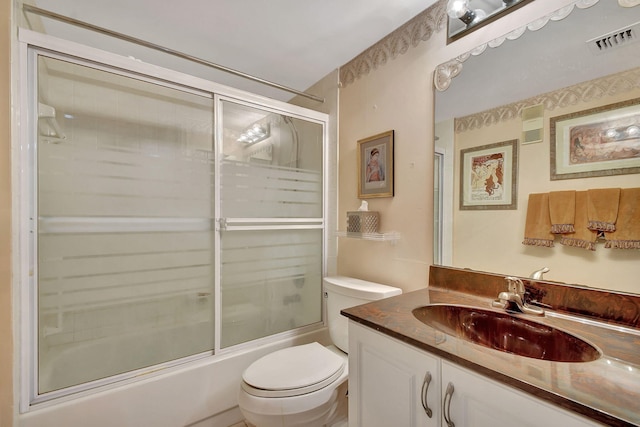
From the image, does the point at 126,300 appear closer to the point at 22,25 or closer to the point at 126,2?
the point at 22,25

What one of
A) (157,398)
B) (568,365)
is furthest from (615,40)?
(157,398)

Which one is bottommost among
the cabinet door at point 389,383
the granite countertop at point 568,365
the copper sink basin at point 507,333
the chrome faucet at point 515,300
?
the cabinet door at point 389,383

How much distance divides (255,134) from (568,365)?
1.79m

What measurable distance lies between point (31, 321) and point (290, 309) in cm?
132

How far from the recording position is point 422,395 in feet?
2.60

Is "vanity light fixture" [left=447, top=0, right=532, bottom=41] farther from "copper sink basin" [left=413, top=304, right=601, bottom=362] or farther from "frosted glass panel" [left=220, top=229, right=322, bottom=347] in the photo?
"frosted glass panel" [left=220, top=229, right=322, bottom=347]

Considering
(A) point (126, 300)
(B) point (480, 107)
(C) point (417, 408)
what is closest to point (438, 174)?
(B) point (480, 107)

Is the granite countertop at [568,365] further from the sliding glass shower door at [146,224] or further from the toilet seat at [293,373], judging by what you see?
the sliding glass shower door at [146,224]

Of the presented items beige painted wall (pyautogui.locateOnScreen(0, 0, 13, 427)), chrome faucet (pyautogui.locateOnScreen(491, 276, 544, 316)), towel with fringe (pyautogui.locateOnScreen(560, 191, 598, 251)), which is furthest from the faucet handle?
beige painted wall (pyautogui.locateOnScreen(0, 0, 13, 427))

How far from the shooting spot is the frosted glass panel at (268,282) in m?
1.72

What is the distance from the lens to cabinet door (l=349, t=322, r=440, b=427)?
2.58 ft

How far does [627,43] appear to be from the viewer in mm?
866

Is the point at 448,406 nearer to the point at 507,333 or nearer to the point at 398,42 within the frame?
the point at 507,333

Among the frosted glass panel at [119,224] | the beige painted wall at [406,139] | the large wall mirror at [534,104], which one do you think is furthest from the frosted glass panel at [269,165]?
the large wall mirror at [534,104]
